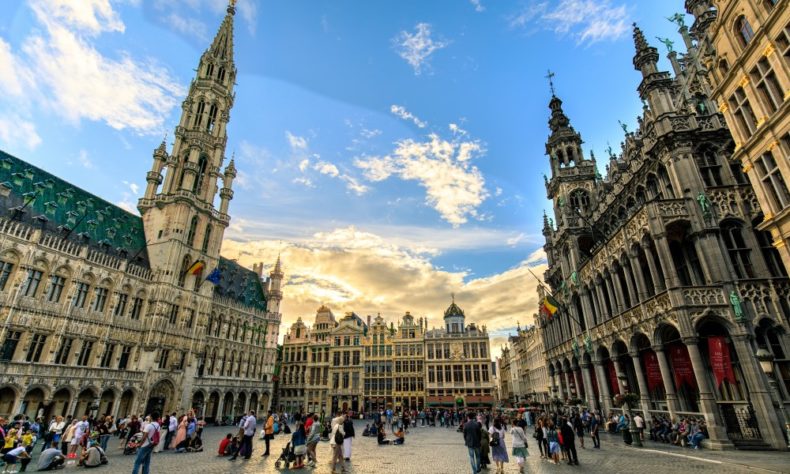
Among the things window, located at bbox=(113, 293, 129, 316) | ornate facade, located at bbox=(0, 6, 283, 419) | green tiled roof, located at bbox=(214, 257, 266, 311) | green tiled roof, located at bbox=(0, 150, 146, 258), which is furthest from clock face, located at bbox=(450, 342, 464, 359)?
green tiled roof, located at bbox=(0, 150, 146, 258)

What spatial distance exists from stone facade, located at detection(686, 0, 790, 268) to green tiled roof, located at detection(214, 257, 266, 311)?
56237mm

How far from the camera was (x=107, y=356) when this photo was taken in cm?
3641

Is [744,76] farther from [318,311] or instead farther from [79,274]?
[318,311]

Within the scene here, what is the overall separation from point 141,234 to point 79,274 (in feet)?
44.8

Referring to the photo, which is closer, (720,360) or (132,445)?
(720,360)

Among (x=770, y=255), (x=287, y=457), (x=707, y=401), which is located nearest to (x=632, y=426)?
(x=707, y=401)

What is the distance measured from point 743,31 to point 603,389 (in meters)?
23.2

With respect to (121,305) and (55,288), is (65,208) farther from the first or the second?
(121,305)

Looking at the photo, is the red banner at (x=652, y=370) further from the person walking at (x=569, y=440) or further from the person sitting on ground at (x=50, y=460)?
the person sitting on ground at (x=50, y=460)

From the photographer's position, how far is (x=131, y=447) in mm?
17281

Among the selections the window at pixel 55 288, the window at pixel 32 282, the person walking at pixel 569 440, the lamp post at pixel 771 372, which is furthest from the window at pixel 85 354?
the lamp post at pixel 771 372

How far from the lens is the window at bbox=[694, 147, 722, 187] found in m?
20.5

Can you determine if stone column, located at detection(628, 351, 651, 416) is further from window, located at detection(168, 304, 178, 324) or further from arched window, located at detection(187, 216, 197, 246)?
arched window, located at detection(187, 216, 197, 246)

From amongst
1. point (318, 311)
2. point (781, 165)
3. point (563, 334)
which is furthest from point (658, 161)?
point (318, 311)
